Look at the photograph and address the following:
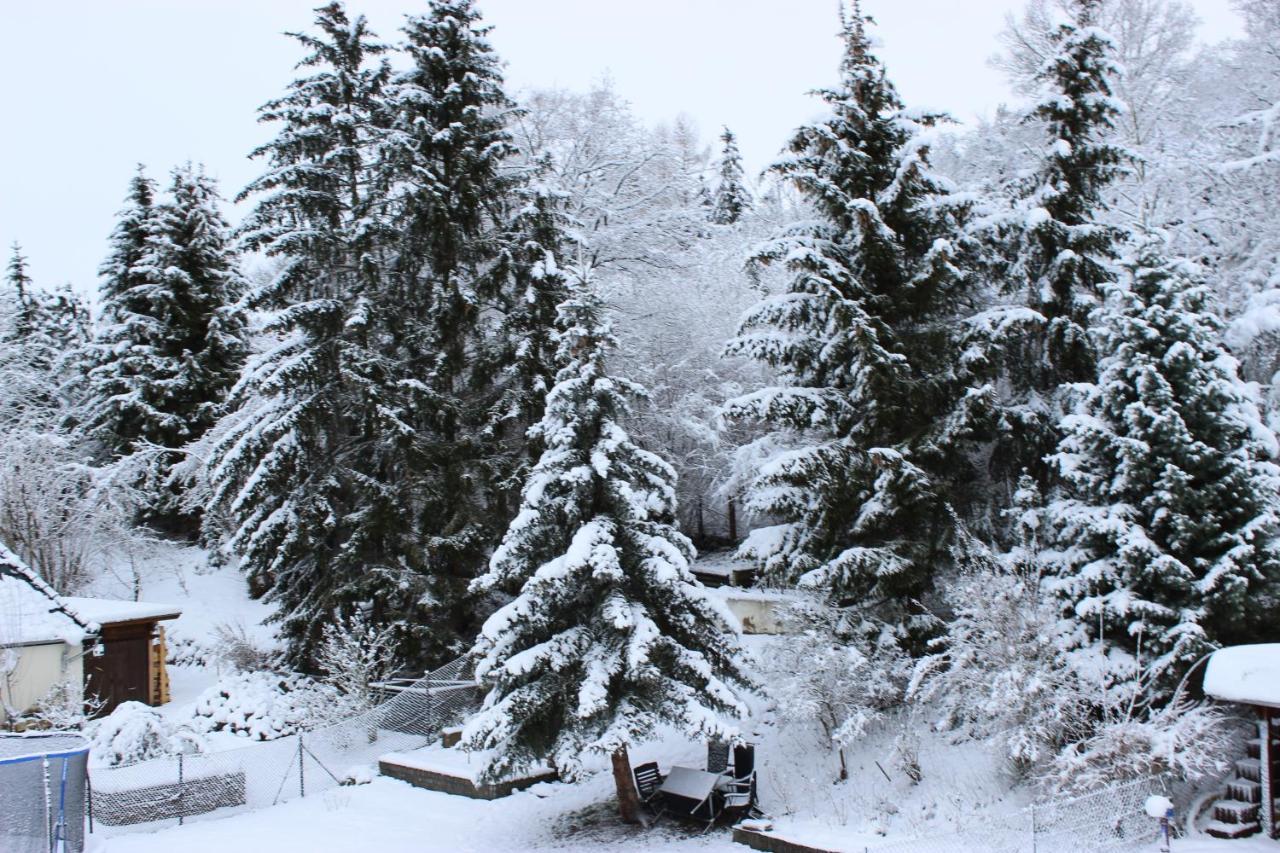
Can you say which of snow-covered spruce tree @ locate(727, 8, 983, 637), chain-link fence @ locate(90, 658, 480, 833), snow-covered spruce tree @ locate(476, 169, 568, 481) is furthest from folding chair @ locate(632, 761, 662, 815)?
snow-covered spruce tree @ locate(476, 169, 568, 481)

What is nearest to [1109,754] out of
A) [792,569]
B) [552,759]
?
[792,569]

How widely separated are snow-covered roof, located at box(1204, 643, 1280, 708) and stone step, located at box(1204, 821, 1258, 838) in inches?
60.9

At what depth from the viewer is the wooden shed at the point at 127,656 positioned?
73.0 feet

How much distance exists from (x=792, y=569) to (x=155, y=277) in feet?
88.1

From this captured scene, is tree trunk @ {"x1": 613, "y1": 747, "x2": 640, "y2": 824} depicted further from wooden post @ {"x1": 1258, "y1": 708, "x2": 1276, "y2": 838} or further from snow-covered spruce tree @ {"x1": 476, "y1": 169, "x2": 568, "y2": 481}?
wooden post @ {"x1": 1258, "y1": 708, "x2": 1276, "y2": 838}

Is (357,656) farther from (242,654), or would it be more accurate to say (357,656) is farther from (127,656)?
(127,656)

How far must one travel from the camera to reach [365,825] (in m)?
15.4

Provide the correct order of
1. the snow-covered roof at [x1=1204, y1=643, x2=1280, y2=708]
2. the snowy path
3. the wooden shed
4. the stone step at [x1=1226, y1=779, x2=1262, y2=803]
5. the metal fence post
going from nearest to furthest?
the snow-covered roof at [x1=1204, y1=643, x2=1280, y2=708] < the stone step at [x1=1226, y1=779, x2=1262, y2=803] < the snowy path < the metal fence post < the wooden shed

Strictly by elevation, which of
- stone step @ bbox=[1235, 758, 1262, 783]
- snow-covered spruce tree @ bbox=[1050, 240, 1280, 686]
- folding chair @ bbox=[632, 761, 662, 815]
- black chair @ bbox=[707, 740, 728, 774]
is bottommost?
folding chair @ bbox=[632, 761, 662, 815]

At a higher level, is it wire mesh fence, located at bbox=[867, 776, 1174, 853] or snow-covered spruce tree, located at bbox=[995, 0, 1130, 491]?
snow-covered spruce tree, located at bbox=[995, 0, 1130, 491]

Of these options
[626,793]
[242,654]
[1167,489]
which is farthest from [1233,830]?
[242,654]

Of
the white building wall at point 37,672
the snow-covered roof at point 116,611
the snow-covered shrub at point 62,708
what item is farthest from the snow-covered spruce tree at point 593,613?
the snow-covered roof at point 116,611

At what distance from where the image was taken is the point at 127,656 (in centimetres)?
2277

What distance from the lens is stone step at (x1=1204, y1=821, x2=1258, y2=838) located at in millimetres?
11482
